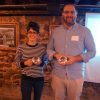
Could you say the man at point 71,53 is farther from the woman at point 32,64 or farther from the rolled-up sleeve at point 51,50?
the woman at point 32,64

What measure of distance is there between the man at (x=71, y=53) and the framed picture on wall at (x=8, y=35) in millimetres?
2644

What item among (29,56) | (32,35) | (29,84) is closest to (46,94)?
(29,84)

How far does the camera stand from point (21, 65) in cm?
267

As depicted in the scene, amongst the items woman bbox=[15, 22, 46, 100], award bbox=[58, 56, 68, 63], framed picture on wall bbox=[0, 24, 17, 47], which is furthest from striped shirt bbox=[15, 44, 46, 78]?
framed picture on wall bbox=[0, 24, 17, 47]

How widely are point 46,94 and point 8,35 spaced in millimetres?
1591

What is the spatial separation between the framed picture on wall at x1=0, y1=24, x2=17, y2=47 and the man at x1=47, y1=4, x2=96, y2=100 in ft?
8.68

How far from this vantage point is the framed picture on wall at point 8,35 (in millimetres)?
5064

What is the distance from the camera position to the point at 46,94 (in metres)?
4.61

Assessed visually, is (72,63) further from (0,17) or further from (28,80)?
(0,17)

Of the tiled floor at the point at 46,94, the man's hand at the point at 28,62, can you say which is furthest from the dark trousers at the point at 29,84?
the tiled floor at the point at 46,94

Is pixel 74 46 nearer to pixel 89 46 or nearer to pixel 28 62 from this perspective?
pixel 89 46

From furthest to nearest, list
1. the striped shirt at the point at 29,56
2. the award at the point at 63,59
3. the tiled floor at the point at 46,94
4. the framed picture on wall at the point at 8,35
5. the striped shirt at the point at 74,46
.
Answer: the framed picture on wall at the point at 8,35, the tiled floor at the point at 46,94, the striped shirt at the point at 29,56, the striped shirt at the point at 74,46, the award at the point at 63,59

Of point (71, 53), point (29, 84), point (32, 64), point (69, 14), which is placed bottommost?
point (29, 84)

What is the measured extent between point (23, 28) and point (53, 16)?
732 mm
